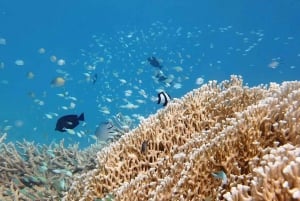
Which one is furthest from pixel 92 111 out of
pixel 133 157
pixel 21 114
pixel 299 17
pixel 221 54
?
pixel 133 157

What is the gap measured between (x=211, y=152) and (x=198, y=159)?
12 centimetres

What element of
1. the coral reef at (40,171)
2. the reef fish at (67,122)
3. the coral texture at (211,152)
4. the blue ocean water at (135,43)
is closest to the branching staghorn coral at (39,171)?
the coral reef at (40,171)

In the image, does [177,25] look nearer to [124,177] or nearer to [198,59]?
[198,59]

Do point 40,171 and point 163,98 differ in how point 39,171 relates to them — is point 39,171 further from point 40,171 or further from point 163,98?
point 163,98

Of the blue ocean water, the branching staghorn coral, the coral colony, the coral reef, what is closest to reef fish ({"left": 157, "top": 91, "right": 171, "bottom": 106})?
the coral reef

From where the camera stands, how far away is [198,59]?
3423 inches

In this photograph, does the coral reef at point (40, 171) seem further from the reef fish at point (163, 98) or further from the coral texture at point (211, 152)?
the coral texture at point (211, 152)

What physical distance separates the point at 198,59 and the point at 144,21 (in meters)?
21.8

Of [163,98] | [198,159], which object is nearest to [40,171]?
[163,98]

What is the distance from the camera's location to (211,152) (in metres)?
2.93

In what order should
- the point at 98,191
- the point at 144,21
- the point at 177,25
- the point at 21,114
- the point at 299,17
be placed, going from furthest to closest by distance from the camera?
the point at 144,21 → the point at 177,25 → the point at 299,17 → the point at 21,114 → the point at 98,191

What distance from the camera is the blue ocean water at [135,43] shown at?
267ft

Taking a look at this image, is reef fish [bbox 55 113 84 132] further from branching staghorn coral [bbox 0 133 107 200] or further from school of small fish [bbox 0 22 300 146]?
school of small fish [bbox 0 22 300 146]

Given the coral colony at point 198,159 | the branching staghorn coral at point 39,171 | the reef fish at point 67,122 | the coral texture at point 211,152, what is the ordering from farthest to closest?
the reef fish at point 67,122 < the branching staghorn coral at point 39,171 < the coral colony at point 198,159 < the coral texture at point 211,152
